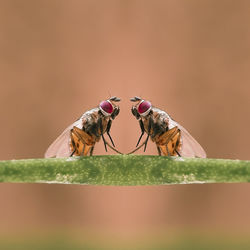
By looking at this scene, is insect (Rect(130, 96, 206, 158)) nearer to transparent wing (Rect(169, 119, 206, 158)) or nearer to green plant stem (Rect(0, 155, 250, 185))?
transparent wing (Rect(169, 119, 206, 158))

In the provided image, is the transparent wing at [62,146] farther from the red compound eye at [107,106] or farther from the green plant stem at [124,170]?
the green plant stem at [124,170]

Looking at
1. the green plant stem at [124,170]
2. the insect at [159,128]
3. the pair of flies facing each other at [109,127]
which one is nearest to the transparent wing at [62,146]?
the pair of flies facing each other at [109,127]

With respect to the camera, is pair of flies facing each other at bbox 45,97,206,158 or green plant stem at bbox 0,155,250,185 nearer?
green plant stem at bbox 0,155,250,185

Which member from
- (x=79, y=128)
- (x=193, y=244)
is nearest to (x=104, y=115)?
(x=79, y=128)

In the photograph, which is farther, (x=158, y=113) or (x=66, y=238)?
(x=66, y=238)

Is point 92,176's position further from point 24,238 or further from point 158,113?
point 24,238

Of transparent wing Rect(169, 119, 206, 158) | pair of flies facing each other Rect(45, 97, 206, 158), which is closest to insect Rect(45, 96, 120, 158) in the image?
pair of flies facing each other Rect(45, 97, 206, 158)
